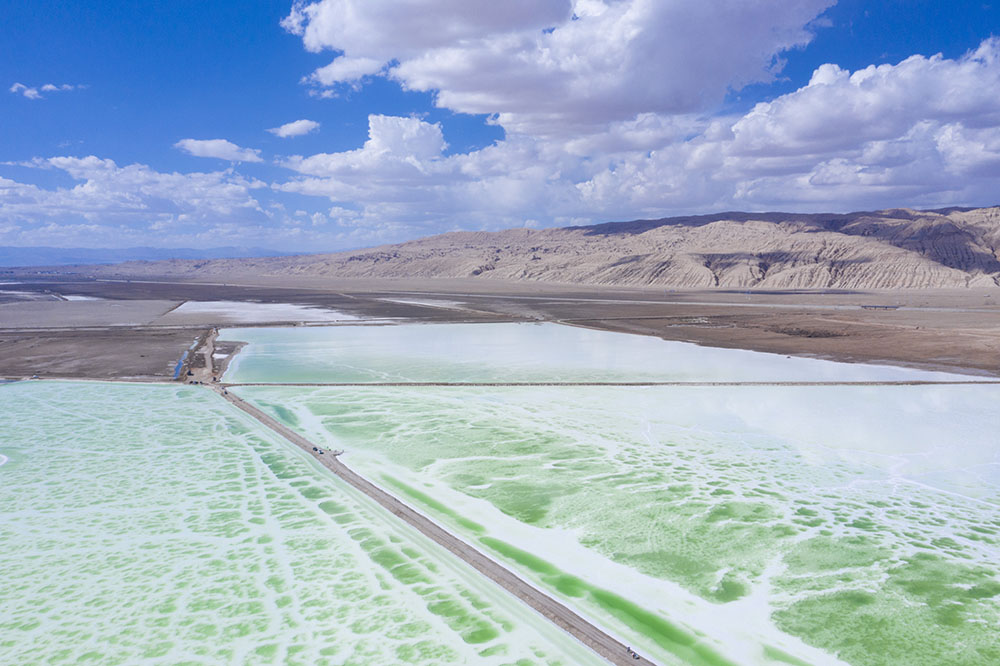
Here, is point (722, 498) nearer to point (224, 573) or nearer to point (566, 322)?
point (224, 573)

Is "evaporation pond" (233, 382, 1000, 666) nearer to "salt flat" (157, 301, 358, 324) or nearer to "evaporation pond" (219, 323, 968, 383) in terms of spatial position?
"evaporation pond" (219, 323, 968, 383)

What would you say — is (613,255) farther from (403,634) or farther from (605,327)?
(403,634)

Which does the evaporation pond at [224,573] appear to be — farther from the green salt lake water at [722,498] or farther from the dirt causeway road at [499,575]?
the green salt lake water at [722,498]

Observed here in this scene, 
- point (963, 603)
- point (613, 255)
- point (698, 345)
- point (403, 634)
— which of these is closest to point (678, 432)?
point (963, 603)

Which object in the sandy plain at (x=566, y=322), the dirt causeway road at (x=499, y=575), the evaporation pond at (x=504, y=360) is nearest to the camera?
the dirt causeway road at (x=499, y=575)

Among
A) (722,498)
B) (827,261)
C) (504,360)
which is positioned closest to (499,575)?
(722,498)

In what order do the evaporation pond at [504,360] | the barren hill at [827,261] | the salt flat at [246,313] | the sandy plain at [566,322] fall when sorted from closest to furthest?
the evaporation pond at [504,360]
the sandy plain at [566,322]
the salt flat at [246,313]
the barren hill at [827,261]

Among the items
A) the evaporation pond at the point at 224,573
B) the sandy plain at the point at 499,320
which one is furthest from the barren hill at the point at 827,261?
the evaporation pond at the point at 224,573
